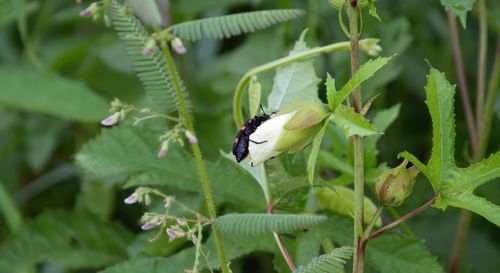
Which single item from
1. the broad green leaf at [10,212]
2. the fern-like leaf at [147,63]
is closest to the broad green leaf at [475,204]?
the fern-like leaf at [147,63]

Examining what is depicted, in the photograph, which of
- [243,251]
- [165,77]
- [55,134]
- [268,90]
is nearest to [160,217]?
[165,77]

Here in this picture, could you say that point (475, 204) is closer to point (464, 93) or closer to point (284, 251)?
point (284, 251)

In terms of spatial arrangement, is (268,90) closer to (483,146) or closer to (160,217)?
(483,146)

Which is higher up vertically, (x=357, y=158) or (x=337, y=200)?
(x=357, y=158)

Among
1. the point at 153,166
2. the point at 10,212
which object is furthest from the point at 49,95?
the point at 153,166

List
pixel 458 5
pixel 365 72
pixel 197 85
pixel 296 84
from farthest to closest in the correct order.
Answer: pixel 197 85 → pixel 296 84 → pixel 458 5 → pixel 365 72

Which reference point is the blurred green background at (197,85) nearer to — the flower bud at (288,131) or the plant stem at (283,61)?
the plant stem at (283,61)

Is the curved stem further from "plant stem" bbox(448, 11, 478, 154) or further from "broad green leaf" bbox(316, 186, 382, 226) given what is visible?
"plant stem" bbox(448, 11, 478, 154)
